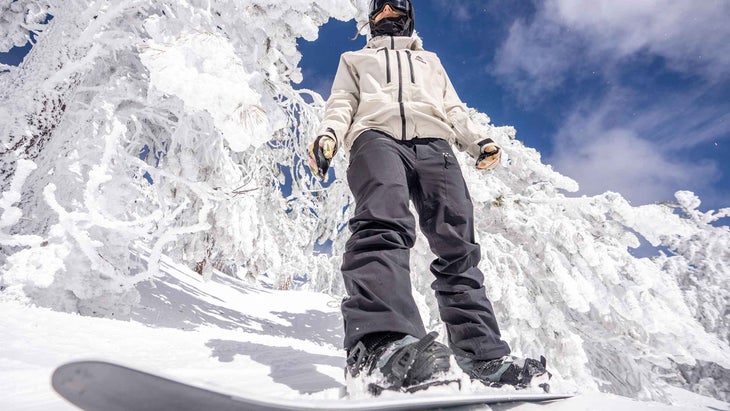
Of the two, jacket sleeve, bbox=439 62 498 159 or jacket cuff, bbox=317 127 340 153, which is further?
jacket sleeve, bbox=439 62 498 159

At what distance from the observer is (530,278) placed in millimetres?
4832

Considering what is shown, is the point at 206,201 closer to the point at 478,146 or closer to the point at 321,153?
the point at 321,153

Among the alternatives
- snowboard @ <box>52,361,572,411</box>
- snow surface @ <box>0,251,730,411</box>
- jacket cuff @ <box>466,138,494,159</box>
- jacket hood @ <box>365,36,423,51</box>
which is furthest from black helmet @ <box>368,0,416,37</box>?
snowboard @ <box>52,361,572,411</box>

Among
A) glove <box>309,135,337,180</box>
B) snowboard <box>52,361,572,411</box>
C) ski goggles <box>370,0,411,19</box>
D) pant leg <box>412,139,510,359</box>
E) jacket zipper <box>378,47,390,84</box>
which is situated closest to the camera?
snowboard <box>52,361,572,411</box>

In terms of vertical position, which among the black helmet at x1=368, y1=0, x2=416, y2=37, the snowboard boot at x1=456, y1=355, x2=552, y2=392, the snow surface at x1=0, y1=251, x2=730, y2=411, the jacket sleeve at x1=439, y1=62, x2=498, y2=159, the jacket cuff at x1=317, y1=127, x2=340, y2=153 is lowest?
the snow surface at x1=0, y1=251, x2=730, y2=411

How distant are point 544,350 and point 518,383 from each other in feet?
11.2

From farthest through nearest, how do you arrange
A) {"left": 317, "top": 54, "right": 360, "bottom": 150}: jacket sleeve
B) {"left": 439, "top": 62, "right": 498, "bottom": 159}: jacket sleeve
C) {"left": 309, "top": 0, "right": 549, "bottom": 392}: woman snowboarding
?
1. {"left": 439, "top": 62, "right": 498, "bottom": 159}: jacket sleeve
2. {"left": 317, "top": 54, "right": 360, "bottom": 150}: jacket sleeve
3. {"left": 309, "top": 0, "right": 549, "bottom": 392}: woman snowboarding

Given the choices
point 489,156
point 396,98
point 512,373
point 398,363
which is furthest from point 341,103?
point 512,373

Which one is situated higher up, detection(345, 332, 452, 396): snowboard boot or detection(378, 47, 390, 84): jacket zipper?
detection(378, 47, 390, 84): jacket zipper

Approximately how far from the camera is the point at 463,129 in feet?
7.23

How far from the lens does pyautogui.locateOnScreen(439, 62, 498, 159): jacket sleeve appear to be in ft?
7.11

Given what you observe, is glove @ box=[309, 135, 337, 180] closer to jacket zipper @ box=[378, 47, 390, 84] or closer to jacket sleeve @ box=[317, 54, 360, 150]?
jacket sleeve @ box=[317, 54, 360, 150]

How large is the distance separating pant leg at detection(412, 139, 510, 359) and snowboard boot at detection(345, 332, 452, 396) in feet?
1.46

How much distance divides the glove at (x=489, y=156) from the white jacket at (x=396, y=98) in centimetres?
5
